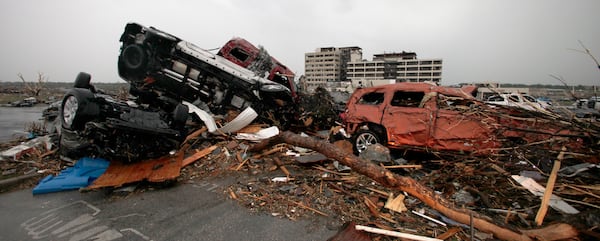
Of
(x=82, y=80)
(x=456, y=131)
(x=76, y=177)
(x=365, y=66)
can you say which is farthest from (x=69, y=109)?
(x=365, y=66)

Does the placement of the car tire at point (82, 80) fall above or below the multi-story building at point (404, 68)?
below

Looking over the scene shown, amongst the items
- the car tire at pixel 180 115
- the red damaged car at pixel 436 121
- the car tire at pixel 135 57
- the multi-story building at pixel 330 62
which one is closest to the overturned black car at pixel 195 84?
the car tire at pixel 135 57

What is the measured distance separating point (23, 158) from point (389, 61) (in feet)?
341

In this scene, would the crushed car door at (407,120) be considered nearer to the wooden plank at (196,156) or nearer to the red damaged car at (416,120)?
the red damaged car at (416,120)

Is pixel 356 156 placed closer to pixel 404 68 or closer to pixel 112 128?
pixel 112 128

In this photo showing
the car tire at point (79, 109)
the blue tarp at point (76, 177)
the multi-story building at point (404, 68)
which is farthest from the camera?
the multi-story building at point (404, 68)

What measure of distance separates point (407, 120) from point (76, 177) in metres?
6.05

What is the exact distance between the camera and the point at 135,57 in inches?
276

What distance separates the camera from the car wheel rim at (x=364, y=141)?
A: 18.8ft

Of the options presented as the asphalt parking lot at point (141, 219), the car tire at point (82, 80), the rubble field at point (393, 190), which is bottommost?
the asphalt parking lot at point (141, 219)

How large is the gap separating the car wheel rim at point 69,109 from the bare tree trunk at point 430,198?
140 inches

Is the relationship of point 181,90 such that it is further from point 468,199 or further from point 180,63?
point 468,199

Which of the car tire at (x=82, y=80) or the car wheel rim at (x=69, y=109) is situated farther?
the car tire at (x=82, y=80)

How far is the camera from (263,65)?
27.2ft
